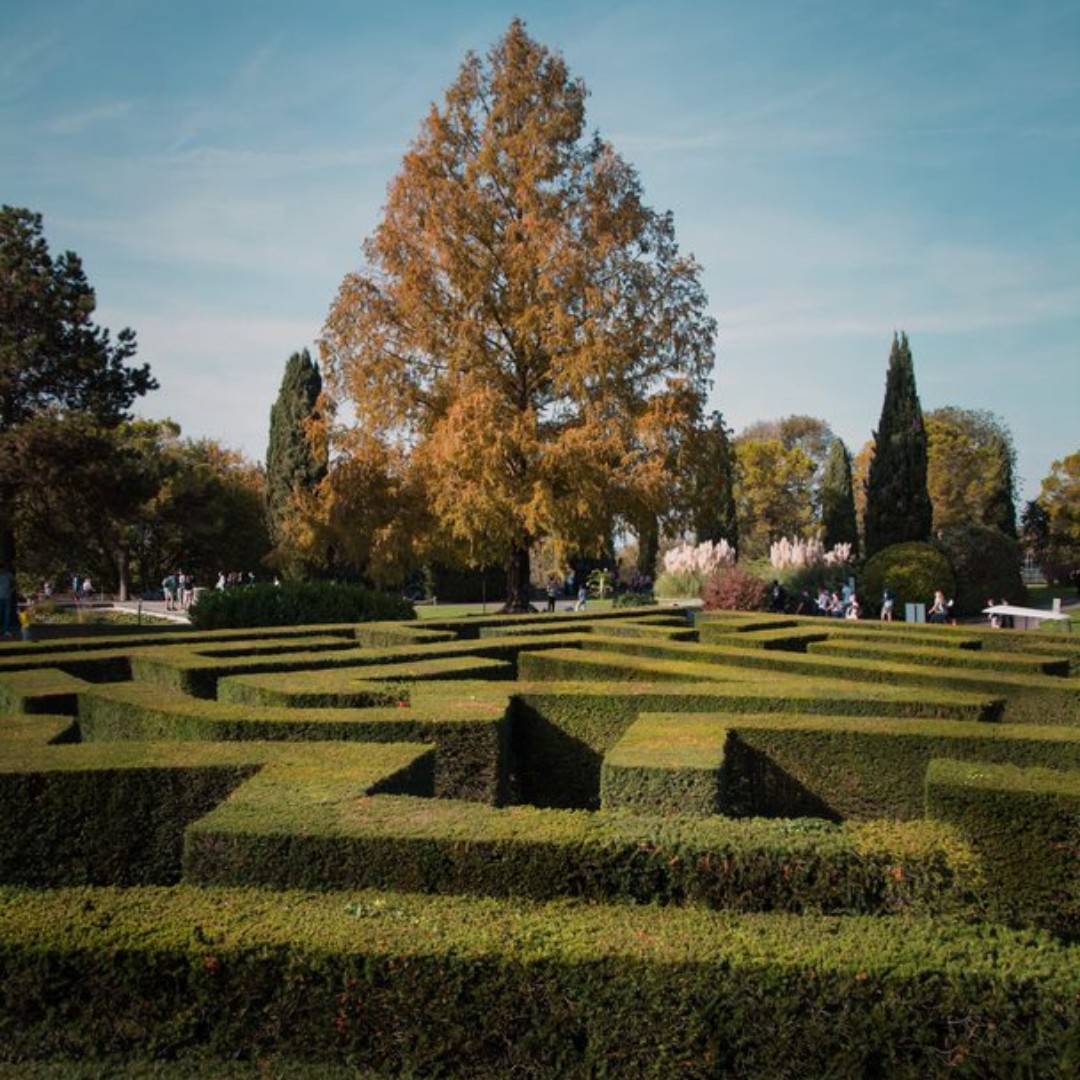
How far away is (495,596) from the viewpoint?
45344mm

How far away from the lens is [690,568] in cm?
3516

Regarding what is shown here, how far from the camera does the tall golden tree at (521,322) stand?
24703 millimetres

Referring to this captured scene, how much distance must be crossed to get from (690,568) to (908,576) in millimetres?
7091

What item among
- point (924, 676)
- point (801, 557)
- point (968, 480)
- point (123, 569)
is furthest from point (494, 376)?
point (968, 480)

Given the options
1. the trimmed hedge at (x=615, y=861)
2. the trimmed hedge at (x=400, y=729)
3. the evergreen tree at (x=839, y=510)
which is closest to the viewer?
the trimmed hedge at (x=615, y=861)

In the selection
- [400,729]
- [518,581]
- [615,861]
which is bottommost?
[615,861]

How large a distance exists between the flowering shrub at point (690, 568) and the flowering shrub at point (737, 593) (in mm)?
7167

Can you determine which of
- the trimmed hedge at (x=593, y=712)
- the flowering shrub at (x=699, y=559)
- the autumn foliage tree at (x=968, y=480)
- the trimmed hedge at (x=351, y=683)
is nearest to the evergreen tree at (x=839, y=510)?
the autumn foliage tree at (x=968, y=480)

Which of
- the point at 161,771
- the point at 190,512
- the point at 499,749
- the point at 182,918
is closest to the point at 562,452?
the point at 499,749

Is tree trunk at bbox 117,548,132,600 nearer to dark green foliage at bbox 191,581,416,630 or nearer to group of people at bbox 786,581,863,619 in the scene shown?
dark green foliage at bbox 191,581,416,630

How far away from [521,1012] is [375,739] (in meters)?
3.49

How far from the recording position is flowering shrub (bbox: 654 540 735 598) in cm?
3431

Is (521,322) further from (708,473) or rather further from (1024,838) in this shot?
(1024,838)

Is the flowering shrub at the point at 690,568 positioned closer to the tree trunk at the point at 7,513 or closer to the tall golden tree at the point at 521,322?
the tall golden tree at the point at 521,322
